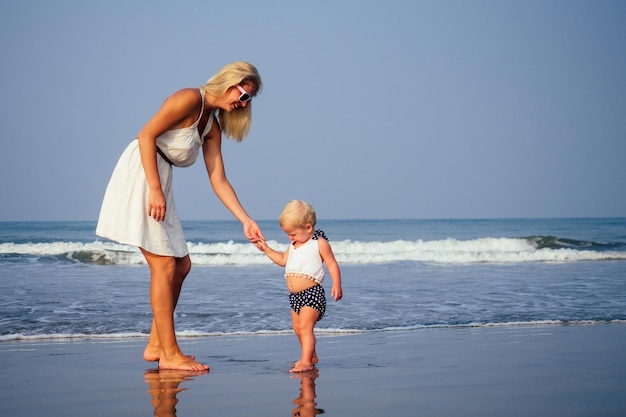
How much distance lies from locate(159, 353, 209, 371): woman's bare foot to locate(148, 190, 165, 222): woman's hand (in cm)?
81

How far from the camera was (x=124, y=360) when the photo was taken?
15.5 ft

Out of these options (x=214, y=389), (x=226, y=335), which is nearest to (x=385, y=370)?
(x=214, y=389)

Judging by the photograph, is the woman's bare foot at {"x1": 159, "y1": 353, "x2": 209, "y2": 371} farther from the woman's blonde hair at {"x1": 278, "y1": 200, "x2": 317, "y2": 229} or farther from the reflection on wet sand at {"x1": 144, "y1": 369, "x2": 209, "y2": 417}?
the woman's blonde hair at {"x1": 278, "y1": 200, "x2": 317, "y2": 229}

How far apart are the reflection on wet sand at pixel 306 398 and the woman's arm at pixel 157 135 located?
3.83 feet

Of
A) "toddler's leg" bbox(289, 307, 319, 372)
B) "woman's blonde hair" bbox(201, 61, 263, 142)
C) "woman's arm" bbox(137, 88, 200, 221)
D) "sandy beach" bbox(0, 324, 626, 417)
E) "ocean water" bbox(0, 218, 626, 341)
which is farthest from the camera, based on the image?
"ocean water" bbox(0, 218, 626, 341)

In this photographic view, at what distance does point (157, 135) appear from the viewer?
13.0ft

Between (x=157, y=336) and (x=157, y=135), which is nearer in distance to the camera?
(x=157, y=135)

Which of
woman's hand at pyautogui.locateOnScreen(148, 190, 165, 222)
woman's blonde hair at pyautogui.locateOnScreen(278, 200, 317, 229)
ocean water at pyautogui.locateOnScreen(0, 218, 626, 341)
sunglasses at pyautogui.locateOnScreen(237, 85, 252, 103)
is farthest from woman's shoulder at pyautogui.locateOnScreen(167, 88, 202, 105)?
ocean water at pyautogui.locateOnScreen(0, 218, 626, 341)

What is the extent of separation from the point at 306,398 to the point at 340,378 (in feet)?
1.89

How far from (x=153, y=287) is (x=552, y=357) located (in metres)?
2.51

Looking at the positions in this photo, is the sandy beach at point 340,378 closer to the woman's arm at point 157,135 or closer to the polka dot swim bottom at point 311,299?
the polka dot swim bottom at point 311,299

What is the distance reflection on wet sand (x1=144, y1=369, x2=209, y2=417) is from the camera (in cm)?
311

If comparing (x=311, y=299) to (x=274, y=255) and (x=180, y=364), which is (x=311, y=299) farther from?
(x=180, y=364)

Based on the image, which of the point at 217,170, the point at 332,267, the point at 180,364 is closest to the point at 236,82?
the point at 217,170
